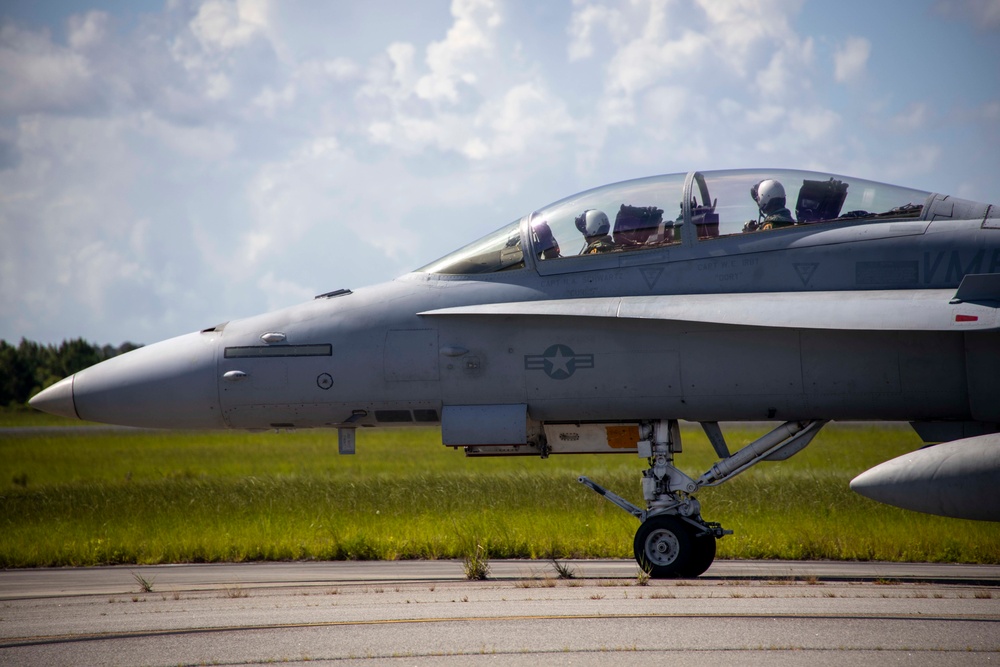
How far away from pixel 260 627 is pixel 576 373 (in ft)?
14.1

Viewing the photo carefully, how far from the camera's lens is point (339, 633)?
23.3ft

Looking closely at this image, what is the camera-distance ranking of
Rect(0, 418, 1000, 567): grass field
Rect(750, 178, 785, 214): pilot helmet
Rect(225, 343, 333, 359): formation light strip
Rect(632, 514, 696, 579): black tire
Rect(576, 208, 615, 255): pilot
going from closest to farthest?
Rect(632, 514, 696, 579): black tire
Rect(750, 178, 785, 214): pilot helmet
Rect(576, 208, 615, 255): pilot
Rect(225, 343, 333, 359): formation light strip
Rect(0, 418, 1000, 567): grass field

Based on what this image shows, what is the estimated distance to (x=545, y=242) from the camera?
1085 cm

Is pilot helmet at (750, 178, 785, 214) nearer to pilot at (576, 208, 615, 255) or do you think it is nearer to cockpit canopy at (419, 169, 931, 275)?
cockpit canopy at (419, 169, 931, 275)

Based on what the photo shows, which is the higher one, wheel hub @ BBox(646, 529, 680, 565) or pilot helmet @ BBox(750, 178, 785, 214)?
pilot helmet @ BBox(750, 178, 785, 214)

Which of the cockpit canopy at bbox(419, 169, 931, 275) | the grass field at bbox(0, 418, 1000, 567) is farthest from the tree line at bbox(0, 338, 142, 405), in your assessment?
the cockpit canopy at bbox(419, 169, 931, 275)

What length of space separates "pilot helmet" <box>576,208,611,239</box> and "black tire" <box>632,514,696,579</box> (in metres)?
2.98

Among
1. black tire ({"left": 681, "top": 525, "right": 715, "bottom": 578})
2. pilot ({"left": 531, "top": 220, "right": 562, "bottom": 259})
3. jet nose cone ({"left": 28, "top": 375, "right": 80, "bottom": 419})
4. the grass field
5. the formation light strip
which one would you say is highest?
pilot ({"left": 531, "top": 220, "right": 562, "bottom": 259})

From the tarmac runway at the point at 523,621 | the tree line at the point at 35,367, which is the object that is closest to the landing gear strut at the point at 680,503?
the tarmac runway at the point at 523,621

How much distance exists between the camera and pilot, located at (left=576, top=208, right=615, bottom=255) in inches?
420

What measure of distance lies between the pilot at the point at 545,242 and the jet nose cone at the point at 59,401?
5.48 m

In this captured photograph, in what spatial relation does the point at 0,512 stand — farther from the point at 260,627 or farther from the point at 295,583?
the point at 260,627

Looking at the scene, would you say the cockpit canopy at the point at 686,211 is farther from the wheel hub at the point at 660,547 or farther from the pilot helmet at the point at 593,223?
the wheel hub at the point at 660,547

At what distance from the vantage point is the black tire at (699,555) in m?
10.2
